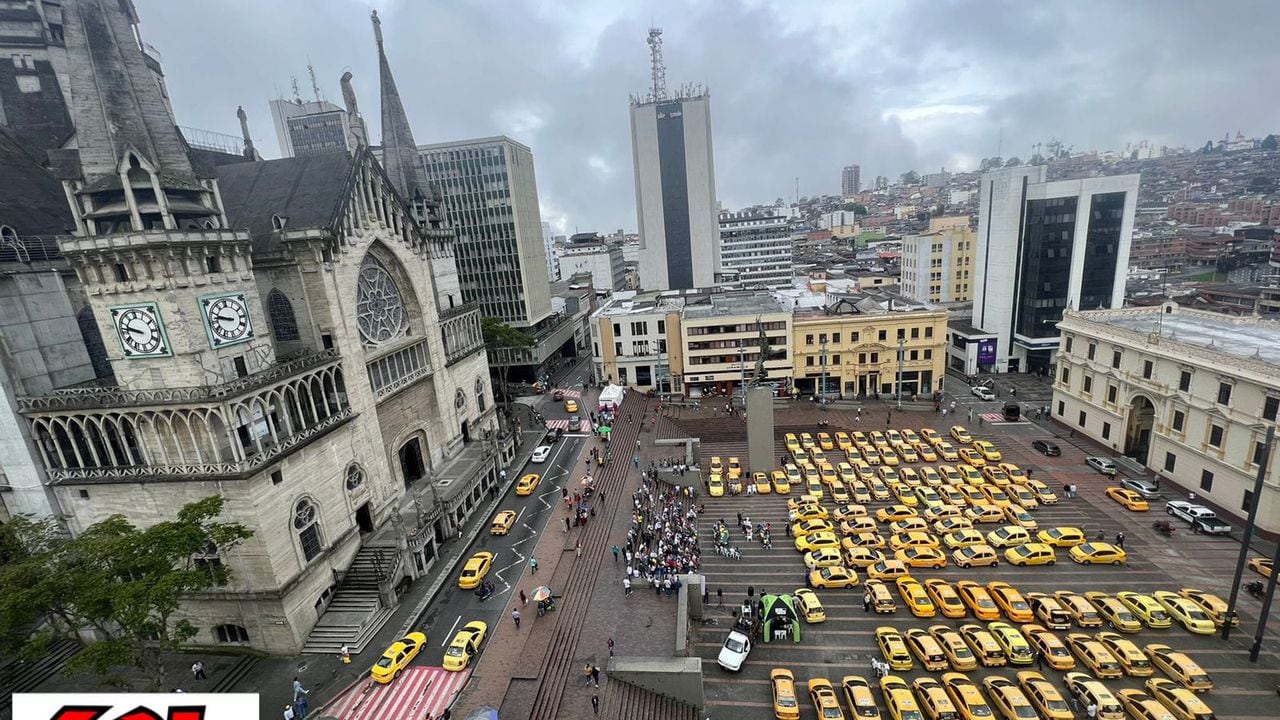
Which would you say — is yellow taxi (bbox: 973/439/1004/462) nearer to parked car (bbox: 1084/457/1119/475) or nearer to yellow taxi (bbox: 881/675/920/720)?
parked car (bbox: 1084/457/1119/475)

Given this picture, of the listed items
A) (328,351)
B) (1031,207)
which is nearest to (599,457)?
(328,351)

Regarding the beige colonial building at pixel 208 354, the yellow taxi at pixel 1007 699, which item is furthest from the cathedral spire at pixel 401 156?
the yellow taxi at pixel 1007 699

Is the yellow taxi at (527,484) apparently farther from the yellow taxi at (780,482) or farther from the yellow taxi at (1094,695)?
the yellow taxi at (1094,695)

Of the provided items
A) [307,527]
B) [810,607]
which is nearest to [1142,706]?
[810,607]

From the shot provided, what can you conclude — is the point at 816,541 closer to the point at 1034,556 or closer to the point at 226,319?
the point at 1034,556

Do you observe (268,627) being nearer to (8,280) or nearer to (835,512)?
(8,280)

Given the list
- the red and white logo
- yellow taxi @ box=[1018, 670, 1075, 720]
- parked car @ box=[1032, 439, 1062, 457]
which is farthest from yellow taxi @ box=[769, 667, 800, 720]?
parked car @ box=[1032, 439, 1062, 457]

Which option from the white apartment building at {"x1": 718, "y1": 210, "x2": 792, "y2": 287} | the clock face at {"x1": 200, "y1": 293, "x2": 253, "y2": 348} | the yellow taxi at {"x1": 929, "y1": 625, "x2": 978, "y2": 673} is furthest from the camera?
the white apartment building at {"x1": 718, "y1": 210, "x2": 792, "y2": 287}
